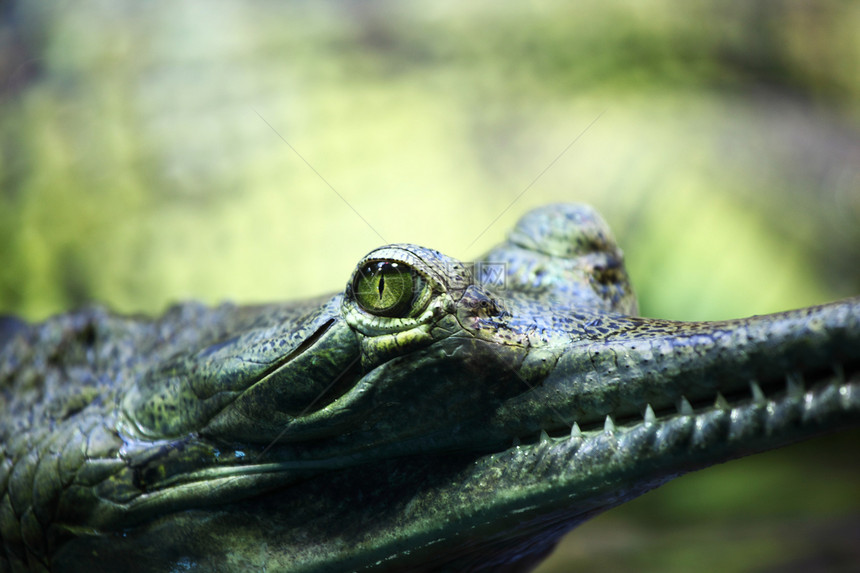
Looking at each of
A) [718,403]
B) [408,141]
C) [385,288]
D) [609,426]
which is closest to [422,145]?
[408,141]

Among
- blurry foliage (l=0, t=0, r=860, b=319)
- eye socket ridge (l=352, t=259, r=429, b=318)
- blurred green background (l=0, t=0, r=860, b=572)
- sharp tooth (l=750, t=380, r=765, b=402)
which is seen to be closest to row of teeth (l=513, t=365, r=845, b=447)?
sharp tooth (l=750, t=380, r=765, b=402)

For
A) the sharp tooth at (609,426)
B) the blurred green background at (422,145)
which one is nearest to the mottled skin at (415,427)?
the sharp tooth at (609,426)

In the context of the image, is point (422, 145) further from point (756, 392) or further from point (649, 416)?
point (756, 392)

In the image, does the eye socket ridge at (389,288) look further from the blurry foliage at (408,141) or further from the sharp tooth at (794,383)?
the blurry foliage at (408,141)

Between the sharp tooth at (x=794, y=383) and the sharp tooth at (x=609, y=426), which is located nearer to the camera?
the sharp tooth at (x=794, y=383)

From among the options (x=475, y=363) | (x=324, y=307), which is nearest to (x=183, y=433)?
(x=324, y=307)

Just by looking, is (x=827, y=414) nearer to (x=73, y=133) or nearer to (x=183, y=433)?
(x=183, y=433)

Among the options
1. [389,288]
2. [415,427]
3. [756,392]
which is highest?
[389,288]
